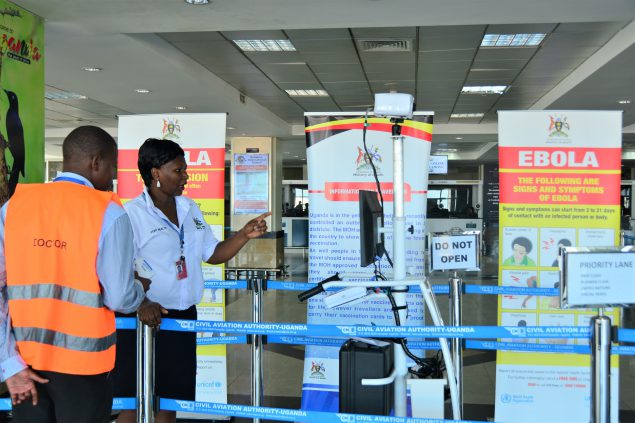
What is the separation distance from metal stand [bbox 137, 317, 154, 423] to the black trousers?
0.45 meters

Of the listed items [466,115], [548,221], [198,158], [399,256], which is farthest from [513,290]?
[466,115]

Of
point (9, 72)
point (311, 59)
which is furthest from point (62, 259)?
point (311, 59)

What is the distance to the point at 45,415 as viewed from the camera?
76.5 inches

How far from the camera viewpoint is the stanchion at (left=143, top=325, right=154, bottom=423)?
2408 mm

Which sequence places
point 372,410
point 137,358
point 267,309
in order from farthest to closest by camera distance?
point 267,309, point 372,410, point 137,358

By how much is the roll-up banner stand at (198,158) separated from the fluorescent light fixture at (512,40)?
137 inches

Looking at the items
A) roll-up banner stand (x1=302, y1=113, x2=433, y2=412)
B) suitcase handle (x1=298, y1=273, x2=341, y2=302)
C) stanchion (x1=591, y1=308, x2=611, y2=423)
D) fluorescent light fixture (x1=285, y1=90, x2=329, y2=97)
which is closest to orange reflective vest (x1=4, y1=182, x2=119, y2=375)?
suitcase handle (x1=298, y1=273, x2=341, y2=302)

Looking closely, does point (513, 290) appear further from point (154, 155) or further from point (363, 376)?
point (154, 155)

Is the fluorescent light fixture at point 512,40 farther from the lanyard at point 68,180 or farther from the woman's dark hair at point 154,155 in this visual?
the lanyard at point 68,180

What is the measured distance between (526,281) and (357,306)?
1199 millimetres

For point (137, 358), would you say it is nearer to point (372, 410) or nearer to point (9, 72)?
point (372, 410)

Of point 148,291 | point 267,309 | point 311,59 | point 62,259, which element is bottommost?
point 267,309

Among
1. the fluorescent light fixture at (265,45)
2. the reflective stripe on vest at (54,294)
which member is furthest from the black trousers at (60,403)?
the fluorescent light fixture at (265,45)

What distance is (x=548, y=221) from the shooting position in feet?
13.0
